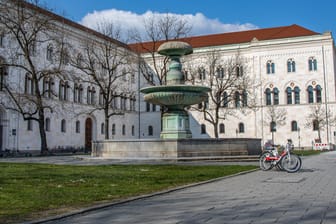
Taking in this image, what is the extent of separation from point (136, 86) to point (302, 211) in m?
69.5

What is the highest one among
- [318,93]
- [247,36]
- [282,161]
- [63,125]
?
[247,36]

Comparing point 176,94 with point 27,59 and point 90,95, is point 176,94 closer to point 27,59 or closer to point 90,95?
point 27,59

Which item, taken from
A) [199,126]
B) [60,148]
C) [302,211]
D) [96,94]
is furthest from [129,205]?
[199,126]

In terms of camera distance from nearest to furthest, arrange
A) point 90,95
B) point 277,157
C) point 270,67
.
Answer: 1. point 277,157
2. point 90,95
3. point 270,67

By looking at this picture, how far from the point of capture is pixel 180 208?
782 cm

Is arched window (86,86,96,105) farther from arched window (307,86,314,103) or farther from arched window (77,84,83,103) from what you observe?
arched window (307,86,314,103)

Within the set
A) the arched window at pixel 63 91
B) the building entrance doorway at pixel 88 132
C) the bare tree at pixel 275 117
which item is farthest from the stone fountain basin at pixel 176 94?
the bare tree at pixel 275 117

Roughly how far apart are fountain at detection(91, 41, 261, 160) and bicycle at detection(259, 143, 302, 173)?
609 centimetres

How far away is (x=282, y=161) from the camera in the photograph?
16406 millimetres

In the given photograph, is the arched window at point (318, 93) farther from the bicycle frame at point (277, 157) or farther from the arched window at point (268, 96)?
the bicycle frame at point (277, 157)

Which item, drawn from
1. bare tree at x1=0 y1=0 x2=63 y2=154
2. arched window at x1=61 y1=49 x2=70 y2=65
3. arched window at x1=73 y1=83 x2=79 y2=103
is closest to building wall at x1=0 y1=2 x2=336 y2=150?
arched window at x1=73 y1=83 x2=79 y2=103

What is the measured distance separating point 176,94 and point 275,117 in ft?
148

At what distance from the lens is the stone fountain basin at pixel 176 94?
24.2 meters

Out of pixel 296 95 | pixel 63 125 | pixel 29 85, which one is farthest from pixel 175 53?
pixel 296 95
